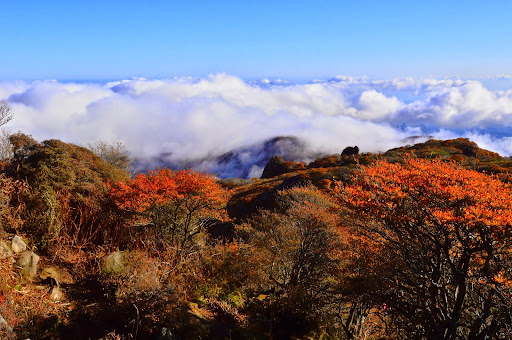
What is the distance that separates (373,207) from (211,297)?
696 centimetres

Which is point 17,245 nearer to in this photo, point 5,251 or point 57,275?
point 5,251

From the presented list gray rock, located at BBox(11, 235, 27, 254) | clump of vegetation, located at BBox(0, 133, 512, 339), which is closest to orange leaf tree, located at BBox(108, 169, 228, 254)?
clump of vegetation, located at BBox(0, 133, 512, 339)

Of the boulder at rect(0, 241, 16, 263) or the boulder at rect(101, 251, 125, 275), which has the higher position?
the boulder at rect(0, 241, 16, 263)

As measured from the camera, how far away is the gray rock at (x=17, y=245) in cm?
1055

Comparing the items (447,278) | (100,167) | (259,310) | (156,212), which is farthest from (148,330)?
(100,167)

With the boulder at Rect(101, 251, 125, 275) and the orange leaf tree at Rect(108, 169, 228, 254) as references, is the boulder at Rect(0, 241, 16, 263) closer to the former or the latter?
the boulder at Rect(101, 251, 125, 275)

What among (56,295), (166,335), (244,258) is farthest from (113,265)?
(244,258)

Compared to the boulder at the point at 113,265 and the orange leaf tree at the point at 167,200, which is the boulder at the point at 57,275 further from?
the orange leaf tree at the point at 167,200

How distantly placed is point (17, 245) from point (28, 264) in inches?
43.3

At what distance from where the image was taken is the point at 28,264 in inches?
400

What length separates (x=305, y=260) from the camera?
1558 centimetres

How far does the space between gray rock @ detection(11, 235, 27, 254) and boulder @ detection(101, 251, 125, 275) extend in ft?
8.91

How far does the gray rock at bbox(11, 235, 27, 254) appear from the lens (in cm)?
1055

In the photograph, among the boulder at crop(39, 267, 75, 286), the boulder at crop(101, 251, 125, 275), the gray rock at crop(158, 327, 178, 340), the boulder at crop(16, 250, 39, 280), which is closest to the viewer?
the gray rock at crop(158, 327, 178, 340)
